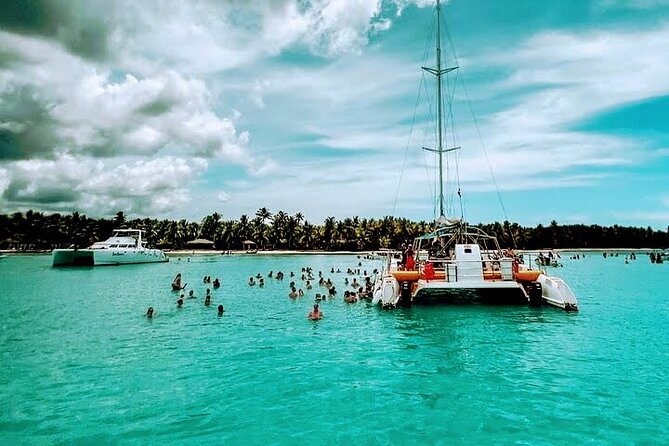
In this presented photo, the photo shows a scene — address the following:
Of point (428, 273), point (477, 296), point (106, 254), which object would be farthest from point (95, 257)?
point (428, 273)

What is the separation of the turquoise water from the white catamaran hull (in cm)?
5034

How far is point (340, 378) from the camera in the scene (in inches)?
529

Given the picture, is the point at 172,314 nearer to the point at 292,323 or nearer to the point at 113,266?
the point at 292,323

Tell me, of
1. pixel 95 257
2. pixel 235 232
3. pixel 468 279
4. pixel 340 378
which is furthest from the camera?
pixel 235 232

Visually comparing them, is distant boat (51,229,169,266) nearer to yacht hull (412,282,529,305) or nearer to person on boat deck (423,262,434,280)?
yacht hull (412,282,529,305)

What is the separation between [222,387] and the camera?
12.8 metres

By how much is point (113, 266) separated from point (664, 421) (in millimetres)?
78572

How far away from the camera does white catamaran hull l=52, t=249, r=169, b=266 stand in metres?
71.2

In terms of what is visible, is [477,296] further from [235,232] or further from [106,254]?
[235,232]

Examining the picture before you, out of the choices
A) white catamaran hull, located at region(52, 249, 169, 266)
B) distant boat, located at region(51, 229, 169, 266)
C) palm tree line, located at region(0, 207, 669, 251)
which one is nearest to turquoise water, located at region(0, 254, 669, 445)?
white catamaran hull, located at region(52, 249, 169, 266)

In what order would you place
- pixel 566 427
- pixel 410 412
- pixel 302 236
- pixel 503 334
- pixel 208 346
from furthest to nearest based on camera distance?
1. pixel 302 236
2. pixel 503 334
3. pixel 208 346
4. pixel 410 412
5. pixel 566 427

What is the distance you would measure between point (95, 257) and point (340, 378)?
6949 centimetres

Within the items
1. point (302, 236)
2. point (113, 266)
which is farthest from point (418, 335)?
point (302, 236)

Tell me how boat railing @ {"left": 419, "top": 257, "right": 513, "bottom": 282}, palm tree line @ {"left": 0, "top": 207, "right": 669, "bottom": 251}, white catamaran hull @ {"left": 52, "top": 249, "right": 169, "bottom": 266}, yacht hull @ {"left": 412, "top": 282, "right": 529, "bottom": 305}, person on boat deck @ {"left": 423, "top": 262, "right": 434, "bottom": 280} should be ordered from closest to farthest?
boat railing @ {"left": 419, "top": 257, "right": 513, "bottom": 282} < person on boat deck @ {"left": 423, "top": 262, "right": 434, "bottom": 280} < yacht hull @ {"left": 412, "top": 282, "right": 529, "bottom": 305} < white catamaran hull @ {"left": 52, "top": 249, "right": 169, "bottom": 266} < palm tree line @ {"left": 0, "top": 207, "right": 669, "bottom": 251}
